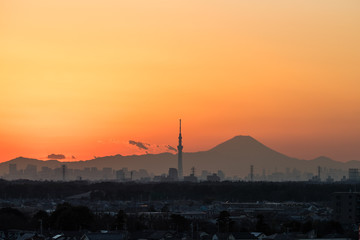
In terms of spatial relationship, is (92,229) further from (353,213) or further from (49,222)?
(353,213)

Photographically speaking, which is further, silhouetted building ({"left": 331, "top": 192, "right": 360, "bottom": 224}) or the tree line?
the tree line

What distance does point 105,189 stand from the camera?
12644 cm

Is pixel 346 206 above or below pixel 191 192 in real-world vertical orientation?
below

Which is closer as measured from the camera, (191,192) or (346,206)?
(346,206)

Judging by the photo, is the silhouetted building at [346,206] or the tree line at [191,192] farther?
the tree line at [191,192]

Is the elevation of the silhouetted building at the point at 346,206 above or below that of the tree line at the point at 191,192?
below

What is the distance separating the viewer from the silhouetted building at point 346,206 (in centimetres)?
5928

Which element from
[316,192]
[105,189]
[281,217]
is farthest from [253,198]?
[281,217]

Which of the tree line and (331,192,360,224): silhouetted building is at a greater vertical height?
the tree line

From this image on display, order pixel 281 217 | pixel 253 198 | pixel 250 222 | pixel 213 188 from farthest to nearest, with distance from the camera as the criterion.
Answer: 1. pixel 213 188
2. pixel 253 198
3. pixel 281 217
4. pixel 250 222

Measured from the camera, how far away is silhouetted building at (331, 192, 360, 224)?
59.3 m

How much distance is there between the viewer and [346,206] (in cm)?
6022

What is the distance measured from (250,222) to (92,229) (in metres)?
12.2

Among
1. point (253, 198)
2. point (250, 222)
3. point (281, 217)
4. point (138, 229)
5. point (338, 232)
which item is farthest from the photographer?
point (253, 198)
